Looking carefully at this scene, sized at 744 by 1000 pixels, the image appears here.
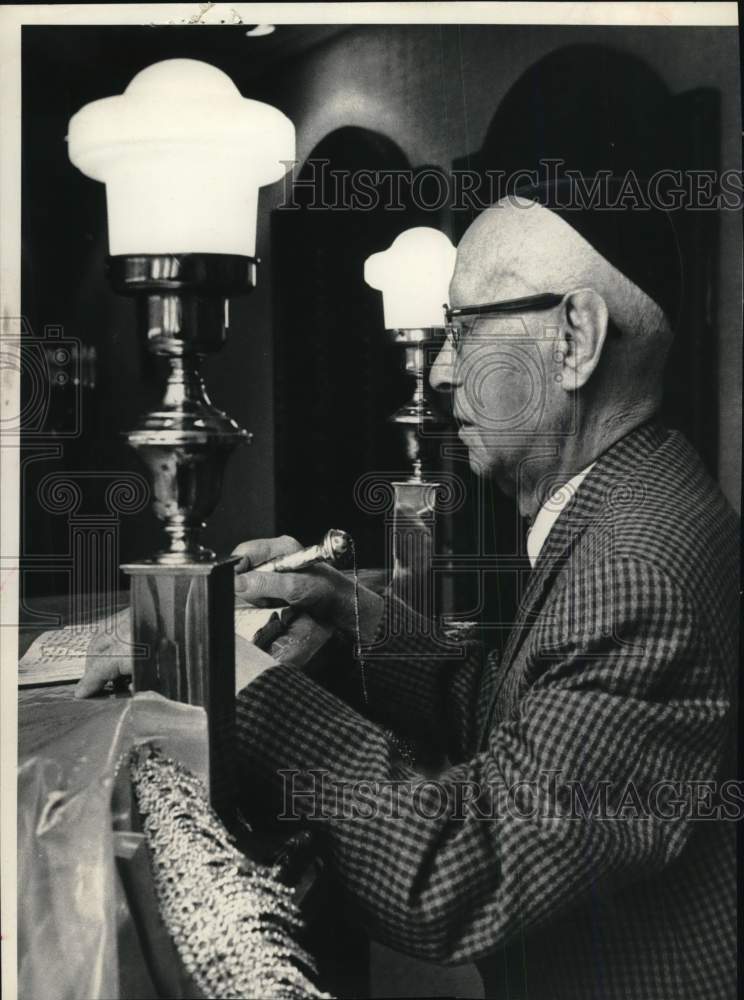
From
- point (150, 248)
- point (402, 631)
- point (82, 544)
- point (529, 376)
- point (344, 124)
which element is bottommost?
point (402, 631)

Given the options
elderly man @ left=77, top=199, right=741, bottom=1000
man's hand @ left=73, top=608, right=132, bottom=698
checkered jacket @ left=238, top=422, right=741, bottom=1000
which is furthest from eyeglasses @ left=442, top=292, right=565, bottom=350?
man's hand @ left=73, top=608, right=132, bottom=698

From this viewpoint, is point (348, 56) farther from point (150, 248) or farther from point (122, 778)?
point (122, 778)

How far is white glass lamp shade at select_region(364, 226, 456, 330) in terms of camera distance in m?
1.06

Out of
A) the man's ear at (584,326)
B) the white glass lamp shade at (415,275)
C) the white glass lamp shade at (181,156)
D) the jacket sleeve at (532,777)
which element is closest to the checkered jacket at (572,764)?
the jacket sleeve at (532,777)

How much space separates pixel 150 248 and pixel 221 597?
1.11 ft

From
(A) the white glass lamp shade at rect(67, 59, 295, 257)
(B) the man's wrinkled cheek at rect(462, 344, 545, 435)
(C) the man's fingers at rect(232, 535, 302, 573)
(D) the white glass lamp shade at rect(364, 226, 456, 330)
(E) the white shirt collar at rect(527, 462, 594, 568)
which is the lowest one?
(C) the man's fingers at rect(232, 535, 302, 573)

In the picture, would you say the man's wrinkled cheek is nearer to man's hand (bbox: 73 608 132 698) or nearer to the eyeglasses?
the eyeglasses

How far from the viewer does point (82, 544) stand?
1.05 metres

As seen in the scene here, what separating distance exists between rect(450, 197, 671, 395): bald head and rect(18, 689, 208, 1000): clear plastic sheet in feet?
1.81

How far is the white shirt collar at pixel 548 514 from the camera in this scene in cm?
107

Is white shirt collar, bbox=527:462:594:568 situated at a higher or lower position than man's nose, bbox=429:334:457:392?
lower

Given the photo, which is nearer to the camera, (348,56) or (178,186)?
(178,186)

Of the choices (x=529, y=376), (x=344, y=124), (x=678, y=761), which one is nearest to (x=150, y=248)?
(x=344, y=124)

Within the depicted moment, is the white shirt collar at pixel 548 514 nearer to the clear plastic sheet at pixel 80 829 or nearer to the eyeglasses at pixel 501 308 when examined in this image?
the eyeglasses at pixel 501 308
